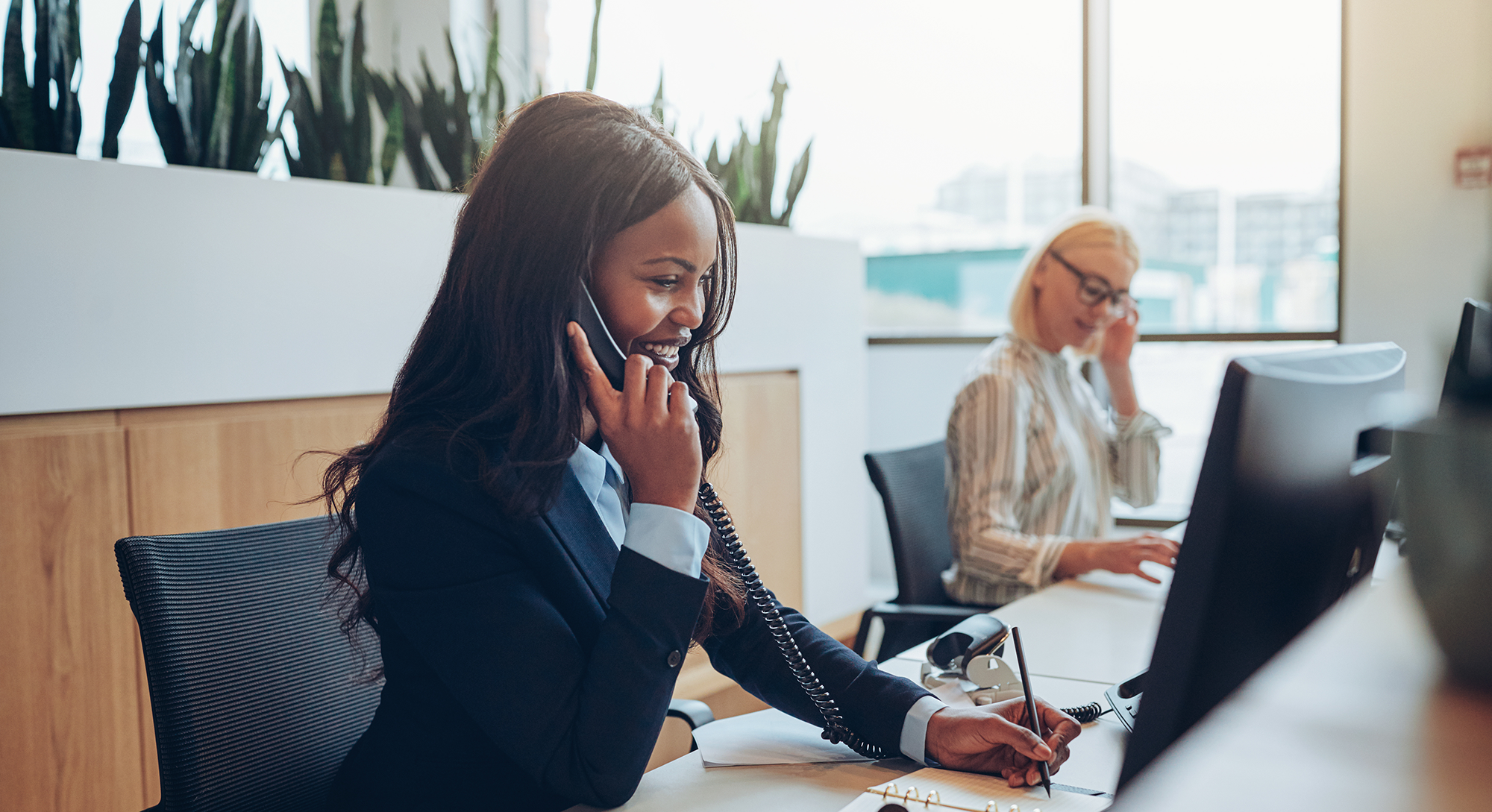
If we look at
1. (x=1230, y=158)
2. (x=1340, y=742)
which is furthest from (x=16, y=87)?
(x=1230, y=158)

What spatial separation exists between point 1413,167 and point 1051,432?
233 centimetres

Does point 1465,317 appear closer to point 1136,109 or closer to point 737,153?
point 737,153

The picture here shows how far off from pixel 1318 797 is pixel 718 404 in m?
1.04

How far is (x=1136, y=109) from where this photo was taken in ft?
13.5

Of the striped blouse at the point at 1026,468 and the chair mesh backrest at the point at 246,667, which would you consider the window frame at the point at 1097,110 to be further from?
the chair mesh backrest at the point at 246,667

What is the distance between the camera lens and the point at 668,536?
1014 mm

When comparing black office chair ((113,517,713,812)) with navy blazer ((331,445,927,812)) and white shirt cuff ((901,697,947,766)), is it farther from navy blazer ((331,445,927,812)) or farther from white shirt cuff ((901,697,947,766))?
white shirt cuff ((901,697,947,766))

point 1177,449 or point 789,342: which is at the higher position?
point 789,342

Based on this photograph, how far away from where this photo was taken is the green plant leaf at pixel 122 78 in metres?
2.04

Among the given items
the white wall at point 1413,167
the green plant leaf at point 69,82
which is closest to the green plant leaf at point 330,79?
the green plant leaf at point 69,82

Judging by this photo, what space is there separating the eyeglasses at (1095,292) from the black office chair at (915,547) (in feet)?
1.63

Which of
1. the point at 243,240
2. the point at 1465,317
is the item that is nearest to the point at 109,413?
the point at 243,240

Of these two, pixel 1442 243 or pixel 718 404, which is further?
pixel 1442 243

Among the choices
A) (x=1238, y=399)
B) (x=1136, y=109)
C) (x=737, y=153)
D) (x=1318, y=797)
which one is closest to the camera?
(x=1318, y=797)
